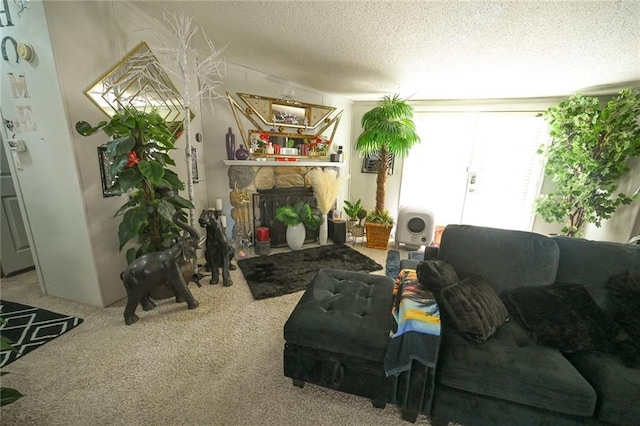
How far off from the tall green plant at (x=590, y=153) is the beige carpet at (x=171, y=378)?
340cm

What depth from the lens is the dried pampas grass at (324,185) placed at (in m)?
3.50

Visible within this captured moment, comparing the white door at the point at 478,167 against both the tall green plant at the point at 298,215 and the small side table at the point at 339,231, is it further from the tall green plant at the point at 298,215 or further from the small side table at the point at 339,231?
the tall green plant at the point at 298,215

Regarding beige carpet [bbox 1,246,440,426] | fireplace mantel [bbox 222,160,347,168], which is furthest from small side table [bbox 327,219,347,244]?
beige carpet [bbox 1,246,440,426]

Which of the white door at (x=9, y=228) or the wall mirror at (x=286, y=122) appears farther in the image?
the wall mirror at (x=286, y=122)

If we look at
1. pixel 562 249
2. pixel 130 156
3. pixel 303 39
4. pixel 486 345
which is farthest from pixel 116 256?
pixel 562 249

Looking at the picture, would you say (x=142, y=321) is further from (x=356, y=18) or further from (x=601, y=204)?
(x=601, y=204)

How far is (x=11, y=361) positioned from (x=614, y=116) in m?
5.53

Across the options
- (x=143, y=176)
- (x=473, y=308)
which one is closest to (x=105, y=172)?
(x=143, y=176)

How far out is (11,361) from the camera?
1.49m

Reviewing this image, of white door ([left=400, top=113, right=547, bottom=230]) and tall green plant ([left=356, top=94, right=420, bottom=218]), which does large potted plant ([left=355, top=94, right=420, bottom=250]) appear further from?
white door ([left=400, top=113, right=547, bottom=230])

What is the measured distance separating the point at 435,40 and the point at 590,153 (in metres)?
2.42

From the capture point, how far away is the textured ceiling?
1.69m

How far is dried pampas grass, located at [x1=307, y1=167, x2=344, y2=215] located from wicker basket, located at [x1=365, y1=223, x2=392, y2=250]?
26.9 inches

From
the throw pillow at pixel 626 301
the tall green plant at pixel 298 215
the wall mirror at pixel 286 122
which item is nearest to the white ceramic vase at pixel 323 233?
the tall green plant at pixel 298 215
